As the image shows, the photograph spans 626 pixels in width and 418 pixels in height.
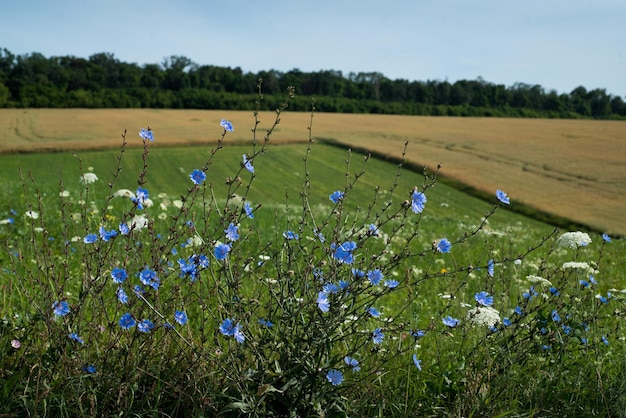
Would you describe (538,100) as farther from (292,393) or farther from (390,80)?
(292,393)

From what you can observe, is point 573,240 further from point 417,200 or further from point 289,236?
point 289,236

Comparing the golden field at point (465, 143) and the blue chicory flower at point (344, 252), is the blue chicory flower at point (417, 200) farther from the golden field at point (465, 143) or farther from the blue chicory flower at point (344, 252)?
the golden field at point (465, 143)

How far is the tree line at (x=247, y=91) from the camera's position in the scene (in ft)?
233

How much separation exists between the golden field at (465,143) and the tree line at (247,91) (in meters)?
8.54

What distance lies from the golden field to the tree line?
8.54 m

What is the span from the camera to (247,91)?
84.1 metres

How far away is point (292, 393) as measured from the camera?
8.23 ft

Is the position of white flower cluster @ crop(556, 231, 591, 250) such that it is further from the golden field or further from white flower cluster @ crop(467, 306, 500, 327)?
the golden field

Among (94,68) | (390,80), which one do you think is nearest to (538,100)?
(390,80)

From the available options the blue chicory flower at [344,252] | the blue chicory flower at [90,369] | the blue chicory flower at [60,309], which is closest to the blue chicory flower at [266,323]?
the blue chicory flower at [344,252]

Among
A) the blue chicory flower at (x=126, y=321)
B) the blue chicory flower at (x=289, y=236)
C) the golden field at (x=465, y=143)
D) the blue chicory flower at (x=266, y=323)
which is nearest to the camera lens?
the blue chicory flower at (x=126, y=321)

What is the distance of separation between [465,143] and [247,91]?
4218 centimetres

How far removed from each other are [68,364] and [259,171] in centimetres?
2917

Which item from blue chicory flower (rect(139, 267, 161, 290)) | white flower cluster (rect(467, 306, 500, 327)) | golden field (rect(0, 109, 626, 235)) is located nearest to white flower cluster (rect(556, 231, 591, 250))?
white flower cluster (rect(467, 306, 500, 327))
